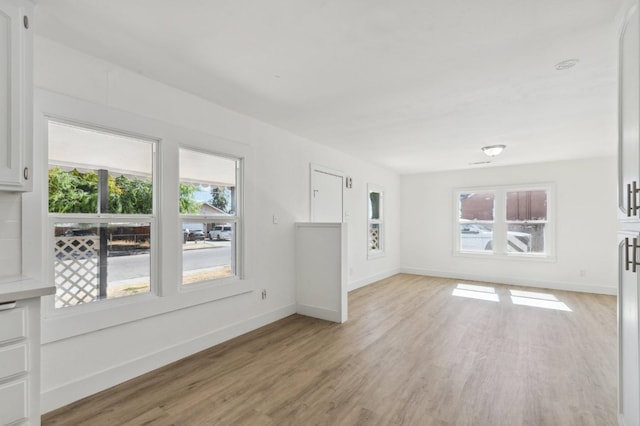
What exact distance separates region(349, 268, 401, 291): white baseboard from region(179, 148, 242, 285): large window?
2808 millimetres

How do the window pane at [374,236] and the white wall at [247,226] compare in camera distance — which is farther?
the window pane at [374,236]

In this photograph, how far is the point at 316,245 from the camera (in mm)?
4074

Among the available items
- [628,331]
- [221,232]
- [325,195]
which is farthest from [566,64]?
[221,232]

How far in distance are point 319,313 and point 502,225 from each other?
4.64 metres

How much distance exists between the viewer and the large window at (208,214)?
3.00 meters

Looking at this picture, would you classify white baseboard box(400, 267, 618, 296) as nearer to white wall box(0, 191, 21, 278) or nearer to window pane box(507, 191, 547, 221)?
window pane box(507, 191, 547, 221)

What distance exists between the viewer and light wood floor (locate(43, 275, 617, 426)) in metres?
2.04

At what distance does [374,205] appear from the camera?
6.62m

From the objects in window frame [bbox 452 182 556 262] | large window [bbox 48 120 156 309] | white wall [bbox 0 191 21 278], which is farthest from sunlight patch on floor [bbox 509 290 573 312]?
white wall [bbox 0 191 21 278]

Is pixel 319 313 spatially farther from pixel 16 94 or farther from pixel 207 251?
pixel 16 94

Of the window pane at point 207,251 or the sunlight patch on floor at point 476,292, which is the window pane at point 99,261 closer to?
the window pane at point 207,251

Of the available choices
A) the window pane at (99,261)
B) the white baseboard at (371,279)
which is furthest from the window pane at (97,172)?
the white baseboard at (371,279)

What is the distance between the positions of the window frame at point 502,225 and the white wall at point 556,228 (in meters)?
0.08

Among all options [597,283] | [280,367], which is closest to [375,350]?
[280,367]
